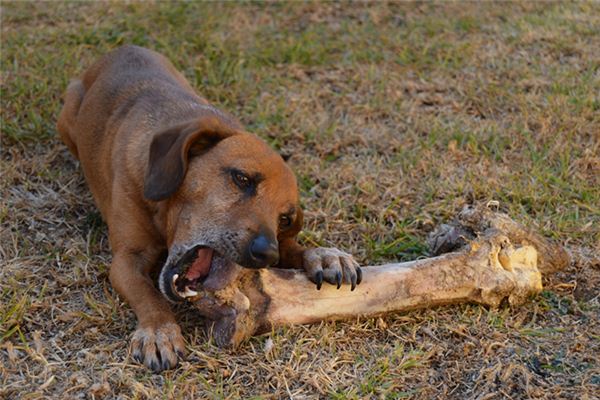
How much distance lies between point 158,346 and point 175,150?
847 mm

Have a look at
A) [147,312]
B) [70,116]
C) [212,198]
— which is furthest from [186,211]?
[70,116]

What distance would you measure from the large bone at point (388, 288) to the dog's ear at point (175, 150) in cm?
45

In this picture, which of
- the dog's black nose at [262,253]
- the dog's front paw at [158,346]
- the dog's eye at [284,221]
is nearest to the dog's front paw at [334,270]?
the dog's eye at [284,221]

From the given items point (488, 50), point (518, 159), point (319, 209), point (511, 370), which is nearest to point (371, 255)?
point (319, 209)

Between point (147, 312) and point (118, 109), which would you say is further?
point (118, 109)

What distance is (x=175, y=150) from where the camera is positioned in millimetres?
3562

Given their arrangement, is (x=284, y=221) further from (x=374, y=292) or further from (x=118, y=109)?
(x=118, y=109)

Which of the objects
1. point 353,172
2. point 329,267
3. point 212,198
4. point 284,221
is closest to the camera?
point 212,198

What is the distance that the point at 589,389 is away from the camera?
3289 millimetres

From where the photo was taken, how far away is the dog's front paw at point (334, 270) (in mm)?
3600

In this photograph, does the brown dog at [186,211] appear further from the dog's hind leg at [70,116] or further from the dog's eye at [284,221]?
the dog's hind leg at [70,116]

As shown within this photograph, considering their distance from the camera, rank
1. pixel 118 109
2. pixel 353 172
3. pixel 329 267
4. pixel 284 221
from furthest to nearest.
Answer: pixel 353 172, pixel 118 109, pixel 284 221, pixel 329 267

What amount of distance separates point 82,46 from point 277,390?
13.3 ft

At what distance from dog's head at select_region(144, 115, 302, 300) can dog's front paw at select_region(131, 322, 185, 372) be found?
0.52 feet
